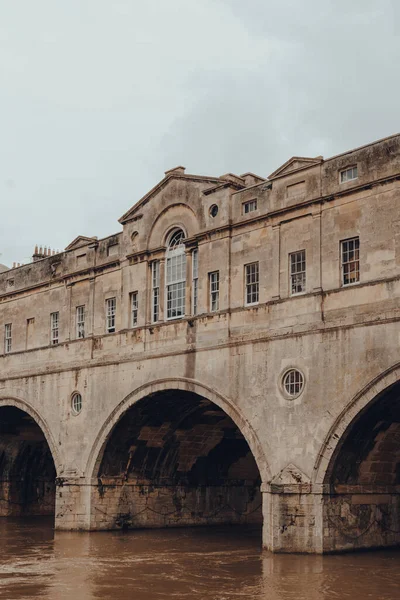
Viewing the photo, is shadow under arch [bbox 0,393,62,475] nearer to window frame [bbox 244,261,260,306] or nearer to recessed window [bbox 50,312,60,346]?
recessed window [bbox 50,312,60,346]

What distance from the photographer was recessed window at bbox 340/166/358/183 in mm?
22516

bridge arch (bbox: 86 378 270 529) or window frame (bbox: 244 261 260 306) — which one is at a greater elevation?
window frame (bbox: 244 261 260 306)

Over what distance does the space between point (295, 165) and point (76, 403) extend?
1213 centimetres

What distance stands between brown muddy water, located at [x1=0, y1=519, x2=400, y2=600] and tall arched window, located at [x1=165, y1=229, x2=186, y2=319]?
7.22m

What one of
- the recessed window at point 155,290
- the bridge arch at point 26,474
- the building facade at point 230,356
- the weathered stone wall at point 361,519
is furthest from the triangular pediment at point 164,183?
the bridge arch at point 26,474

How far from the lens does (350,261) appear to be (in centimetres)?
2234

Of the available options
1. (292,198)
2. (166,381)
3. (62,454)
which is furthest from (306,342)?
(62,454)

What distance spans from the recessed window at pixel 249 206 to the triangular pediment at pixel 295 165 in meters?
0.93

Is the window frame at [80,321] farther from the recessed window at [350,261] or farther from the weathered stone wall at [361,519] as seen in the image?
the weathered stone wall at [361,519]

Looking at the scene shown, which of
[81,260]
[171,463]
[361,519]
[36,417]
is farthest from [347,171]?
[36,417]

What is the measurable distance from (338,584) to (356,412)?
484 cm

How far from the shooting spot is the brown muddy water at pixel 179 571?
16.7 m

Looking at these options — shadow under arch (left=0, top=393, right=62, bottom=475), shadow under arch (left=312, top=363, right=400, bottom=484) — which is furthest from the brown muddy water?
shadow under arch (left=0, top=393, right=62, bottom=475)

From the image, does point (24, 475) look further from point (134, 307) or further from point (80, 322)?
point (134, 307)
